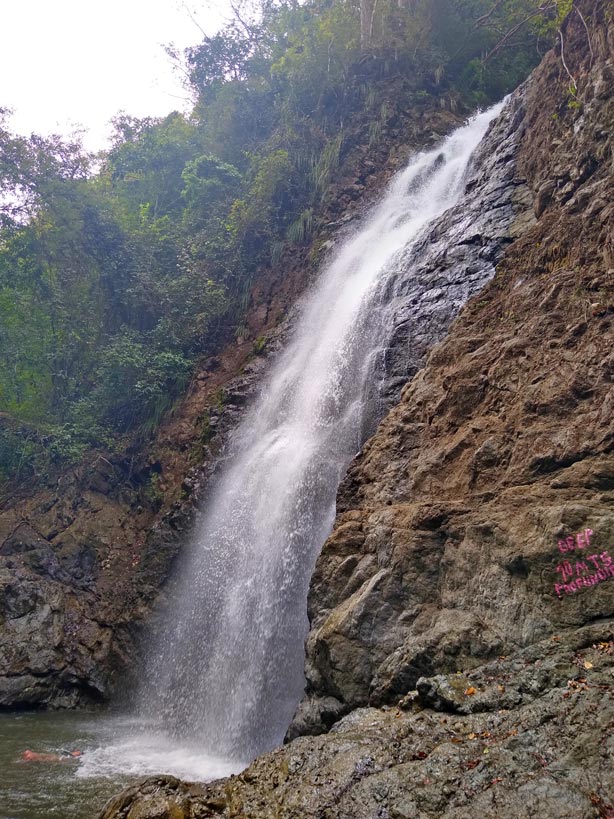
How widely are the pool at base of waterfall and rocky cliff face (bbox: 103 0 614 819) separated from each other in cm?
193

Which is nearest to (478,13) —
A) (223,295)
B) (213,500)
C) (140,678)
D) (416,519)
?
(223,295)

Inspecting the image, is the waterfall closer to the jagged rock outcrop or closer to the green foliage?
the jagged rock outcrop

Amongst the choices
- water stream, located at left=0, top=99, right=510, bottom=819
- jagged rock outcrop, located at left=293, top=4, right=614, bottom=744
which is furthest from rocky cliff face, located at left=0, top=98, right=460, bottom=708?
jagged rock outcrop, located at left=293, top=4, right=614, bottom=744

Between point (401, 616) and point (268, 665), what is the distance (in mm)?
3604

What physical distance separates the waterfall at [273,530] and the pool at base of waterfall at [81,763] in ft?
1.59

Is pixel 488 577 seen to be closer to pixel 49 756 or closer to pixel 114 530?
pixel 49 756

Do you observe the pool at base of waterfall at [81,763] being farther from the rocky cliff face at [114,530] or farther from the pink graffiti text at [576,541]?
the pink graffiti text at [576,541]

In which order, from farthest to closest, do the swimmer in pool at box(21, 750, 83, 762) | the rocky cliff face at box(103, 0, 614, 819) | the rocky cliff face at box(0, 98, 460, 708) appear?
the rocky cliff face at box(0, 98, 460, 708) < the swimmer in pool at box(21, 750, 83, 762) < the rocky cliff face at box(103, 0, 614, 819)

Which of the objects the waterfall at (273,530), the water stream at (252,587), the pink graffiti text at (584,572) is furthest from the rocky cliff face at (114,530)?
the pink graffiti text at (584,572)

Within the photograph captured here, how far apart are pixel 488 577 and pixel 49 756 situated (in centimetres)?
664

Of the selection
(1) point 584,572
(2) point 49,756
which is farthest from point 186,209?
(1) point 584,572

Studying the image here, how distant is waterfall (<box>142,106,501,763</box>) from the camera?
347 inches

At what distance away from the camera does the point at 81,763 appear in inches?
305

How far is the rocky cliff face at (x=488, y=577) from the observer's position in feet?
12.8
